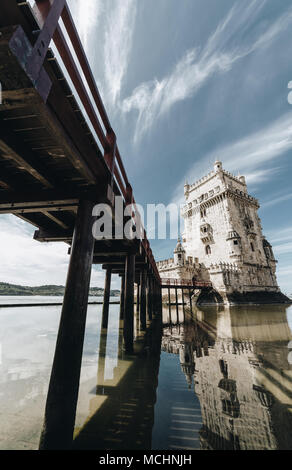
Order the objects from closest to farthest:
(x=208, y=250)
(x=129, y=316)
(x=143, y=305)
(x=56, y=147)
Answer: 1. (x=56, y=147)
2. (x=129, y=316)
3. (x=143, y=305)
4. (x=208, y=250)

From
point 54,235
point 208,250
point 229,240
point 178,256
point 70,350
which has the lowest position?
→ point 70,350

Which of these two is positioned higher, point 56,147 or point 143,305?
point 56,147

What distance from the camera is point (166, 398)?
3754mm

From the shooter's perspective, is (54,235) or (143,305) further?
(143,305)

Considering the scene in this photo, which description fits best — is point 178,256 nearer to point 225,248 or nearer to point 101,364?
point 225,248

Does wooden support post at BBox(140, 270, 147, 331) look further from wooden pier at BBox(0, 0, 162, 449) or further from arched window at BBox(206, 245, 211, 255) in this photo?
arched window at BBox(206, 245, 211, 255)

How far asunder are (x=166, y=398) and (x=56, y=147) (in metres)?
5.18

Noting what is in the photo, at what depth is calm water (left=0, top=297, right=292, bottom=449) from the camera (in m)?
2.65

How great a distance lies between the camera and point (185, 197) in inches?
1624

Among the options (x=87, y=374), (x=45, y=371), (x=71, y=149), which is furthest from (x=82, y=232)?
(x=45, y=371)

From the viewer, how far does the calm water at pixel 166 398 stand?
2.65 metres

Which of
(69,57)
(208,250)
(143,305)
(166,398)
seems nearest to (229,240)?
(208,250)

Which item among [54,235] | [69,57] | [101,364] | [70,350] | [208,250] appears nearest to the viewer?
[69,57]

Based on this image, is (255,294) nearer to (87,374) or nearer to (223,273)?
(223,273)
